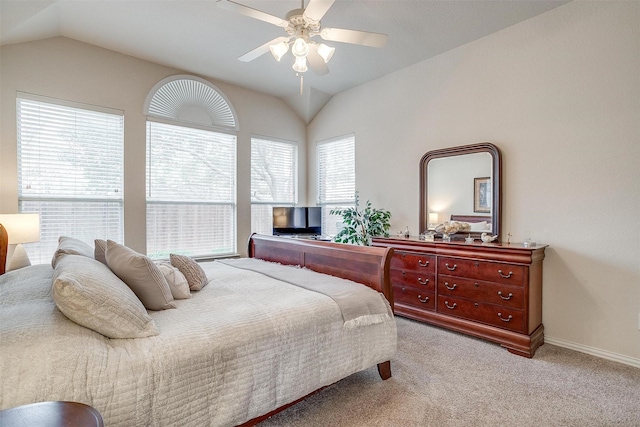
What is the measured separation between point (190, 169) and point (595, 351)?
4.73 m

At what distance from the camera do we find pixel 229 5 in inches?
82.4

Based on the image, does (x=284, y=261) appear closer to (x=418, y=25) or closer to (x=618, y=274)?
(x=418, y=25)

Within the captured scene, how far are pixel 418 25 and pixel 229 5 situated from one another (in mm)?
1930

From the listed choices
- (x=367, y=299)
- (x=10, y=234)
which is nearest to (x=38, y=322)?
(x=367, y=299)

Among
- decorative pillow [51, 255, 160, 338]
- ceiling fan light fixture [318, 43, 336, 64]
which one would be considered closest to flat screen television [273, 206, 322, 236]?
ceiling fan light fixture [318, 43, 336, 64]

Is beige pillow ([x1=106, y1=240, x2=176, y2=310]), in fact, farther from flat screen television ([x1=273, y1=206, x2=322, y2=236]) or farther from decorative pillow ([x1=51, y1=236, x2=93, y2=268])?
flat screen television ([x1=273, y1=206, x2=322, y2=236])

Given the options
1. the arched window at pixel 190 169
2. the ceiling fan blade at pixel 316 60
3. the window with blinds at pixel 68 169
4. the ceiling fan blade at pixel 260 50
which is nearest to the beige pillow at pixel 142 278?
the ceiling fan blade at pixel 260 50

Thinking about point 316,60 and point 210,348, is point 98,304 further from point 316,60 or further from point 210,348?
point 316,60

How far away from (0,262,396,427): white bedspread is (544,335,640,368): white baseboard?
187 cm

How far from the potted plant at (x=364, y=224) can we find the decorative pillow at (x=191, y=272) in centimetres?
237

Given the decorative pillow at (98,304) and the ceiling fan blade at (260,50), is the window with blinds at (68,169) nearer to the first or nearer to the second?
the ceiling fan blade at (260,50)

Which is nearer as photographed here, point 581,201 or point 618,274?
point 618,274

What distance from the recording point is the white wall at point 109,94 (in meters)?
3.11

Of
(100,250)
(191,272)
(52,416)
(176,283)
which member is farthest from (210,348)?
(100,250)
